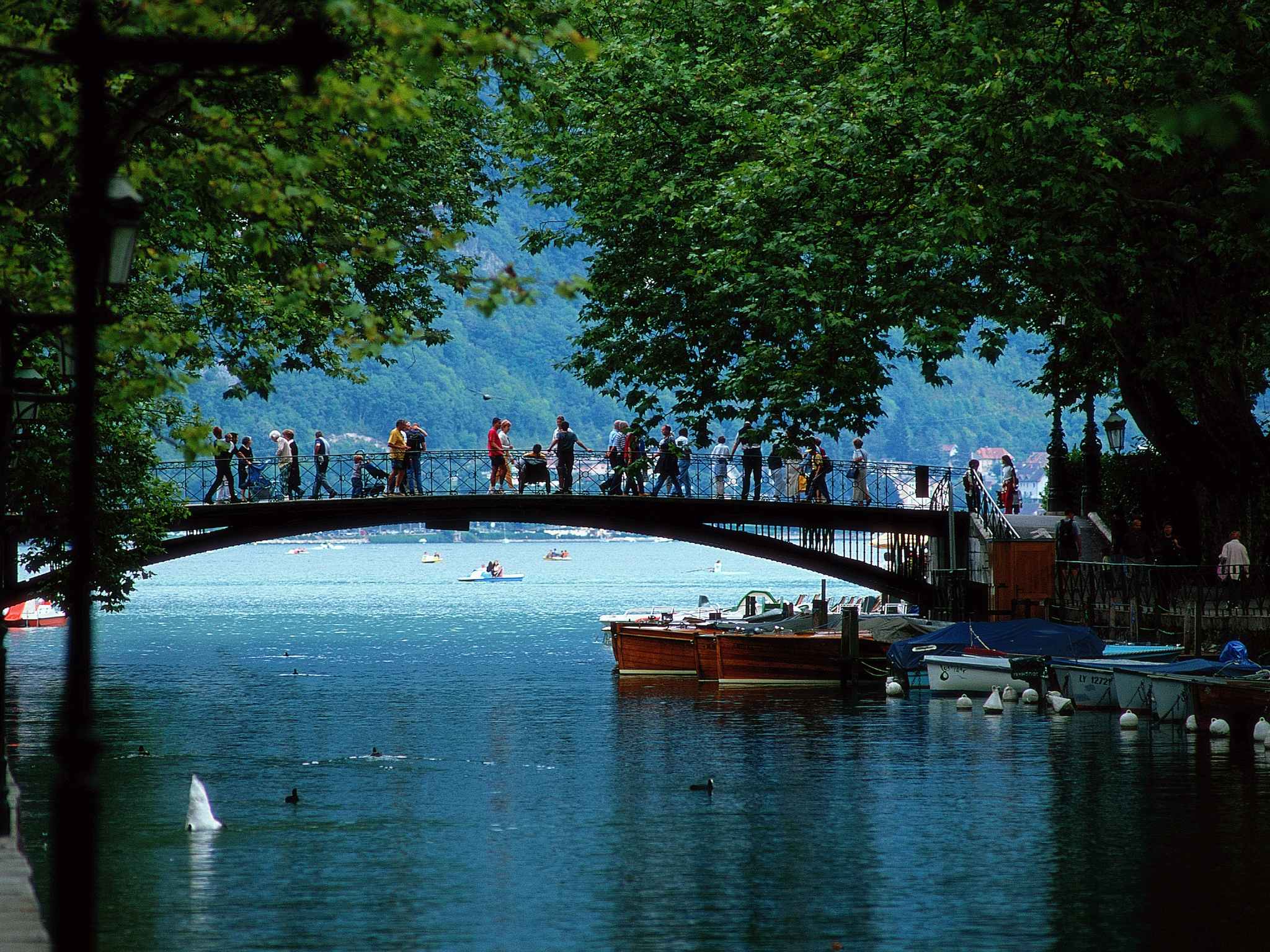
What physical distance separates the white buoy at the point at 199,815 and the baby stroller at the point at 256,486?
25159 millimetres

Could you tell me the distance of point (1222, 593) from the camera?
104 feet

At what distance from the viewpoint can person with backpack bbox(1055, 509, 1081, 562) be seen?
39.7 meters

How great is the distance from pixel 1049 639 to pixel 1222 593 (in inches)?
186

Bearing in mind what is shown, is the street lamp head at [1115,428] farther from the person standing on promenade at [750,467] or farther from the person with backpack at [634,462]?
the person with backpack at [634,462]

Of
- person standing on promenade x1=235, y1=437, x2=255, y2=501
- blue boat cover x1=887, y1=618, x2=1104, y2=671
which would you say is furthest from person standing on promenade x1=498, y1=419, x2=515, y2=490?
blue boat cover x1=887, y1=618, x2=1104, y2=671

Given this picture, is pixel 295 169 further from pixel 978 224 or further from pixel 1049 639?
pixel 1049 639

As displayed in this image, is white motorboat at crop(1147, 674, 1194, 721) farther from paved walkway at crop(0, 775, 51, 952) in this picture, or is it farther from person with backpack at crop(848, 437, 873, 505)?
paved walkway at crop(0, 775, 51, 952)

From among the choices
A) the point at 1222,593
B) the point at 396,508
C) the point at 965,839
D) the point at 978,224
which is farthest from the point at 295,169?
the point at 396,508

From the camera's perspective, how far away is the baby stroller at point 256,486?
148ft

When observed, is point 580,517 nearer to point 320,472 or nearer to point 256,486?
point 320,472

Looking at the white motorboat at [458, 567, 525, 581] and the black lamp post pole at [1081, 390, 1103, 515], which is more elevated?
the black lamp post pole at [1081, 390, 1103, 515]

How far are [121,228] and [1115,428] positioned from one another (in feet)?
115

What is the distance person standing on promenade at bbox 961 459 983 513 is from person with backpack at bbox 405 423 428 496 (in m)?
14.6

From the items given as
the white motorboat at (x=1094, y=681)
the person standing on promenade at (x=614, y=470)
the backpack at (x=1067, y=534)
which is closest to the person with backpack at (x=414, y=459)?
the person standing on promenade at (x=614, y=470)
